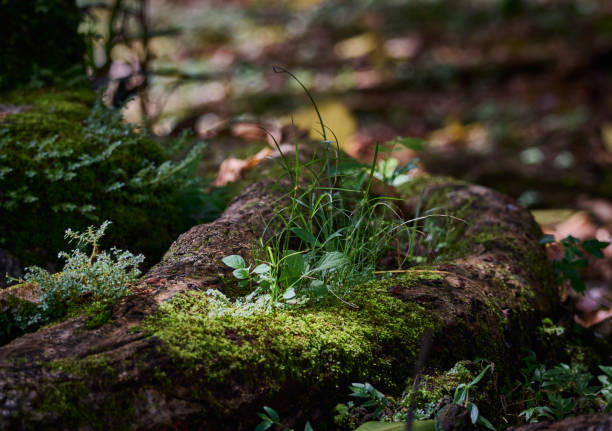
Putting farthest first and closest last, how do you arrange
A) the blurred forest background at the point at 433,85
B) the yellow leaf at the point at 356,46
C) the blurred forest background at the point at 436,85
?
the yellow leaf at the point at 356,46 → the blurred forest background at the point at 436,85 → the blurred forest background at the point at 433,85

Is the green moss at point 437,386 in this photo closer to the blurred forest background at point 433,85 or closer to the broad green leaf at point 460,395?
the broad green leaf at point 460,395

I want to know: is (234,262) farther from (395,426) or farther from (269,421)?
(395,426)

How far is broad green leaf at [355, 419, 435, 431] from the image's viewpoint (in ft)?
5.17

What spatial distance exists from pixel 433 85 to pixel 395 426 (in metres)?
10.1

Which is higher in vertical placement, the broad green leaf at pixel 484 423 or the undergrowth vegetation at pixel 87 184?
the undergrowth vegetation at pixel 87 184

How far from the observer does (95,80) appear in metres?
3.90

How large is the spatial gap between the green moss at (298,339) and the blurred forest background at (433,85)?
110 inches

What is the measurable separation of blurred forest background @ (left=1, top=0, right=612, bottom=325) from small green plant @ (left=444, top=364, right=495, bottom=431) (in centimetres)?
315

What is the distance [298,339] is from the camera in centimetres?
180

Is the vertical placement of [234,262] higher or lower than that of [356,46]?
higher

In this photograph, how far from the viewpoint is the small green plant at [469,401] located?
168cm

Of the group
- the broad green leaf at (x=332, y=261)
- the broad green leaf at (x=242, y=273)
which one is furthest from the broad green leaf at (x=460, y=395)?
the broad green leaf at (x=242, y=273)

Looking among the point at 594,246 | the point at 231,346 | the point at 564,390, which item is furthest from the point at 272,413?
the point at 594,246

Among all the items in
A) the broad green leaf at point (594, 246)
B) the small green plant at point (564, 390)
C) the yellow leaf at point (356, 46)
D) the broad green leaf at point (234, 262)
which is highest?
the broad green leaf at point (234, 262)
